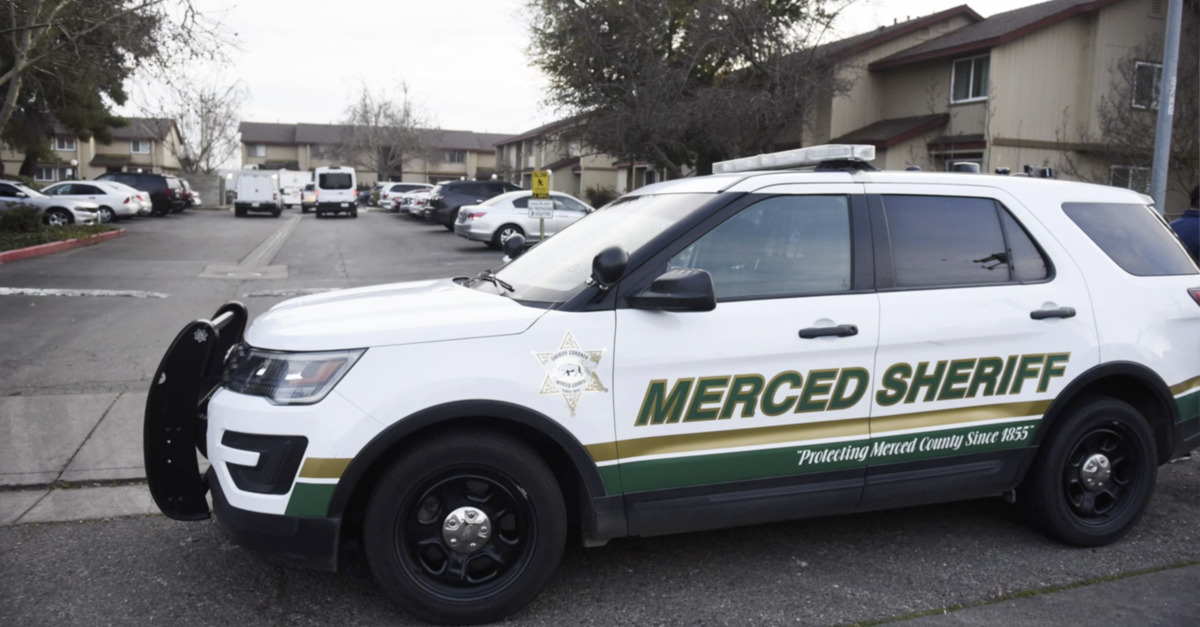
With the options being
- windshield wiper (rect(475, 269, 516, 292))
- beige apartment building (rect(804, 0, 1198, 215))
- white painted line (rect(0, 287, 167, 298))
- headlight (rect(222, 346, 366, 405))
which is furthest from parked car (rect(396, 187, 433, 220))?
headlight (rect(222, 346, 366, 405))

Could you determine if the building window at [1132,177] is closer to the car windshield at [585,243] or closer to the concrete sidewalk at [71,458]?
the car windshield at [585,243]

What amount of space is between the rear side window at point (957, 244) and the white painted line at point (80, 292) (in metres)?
11.3

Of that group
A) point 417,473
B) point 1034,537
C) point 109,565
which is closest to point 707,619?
point 417,473

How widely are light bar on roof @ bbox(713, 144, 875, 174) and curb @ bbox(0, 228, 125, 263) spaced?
52.7ft

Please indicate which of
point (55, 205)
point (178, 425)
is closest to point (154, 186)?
point (55, 205)

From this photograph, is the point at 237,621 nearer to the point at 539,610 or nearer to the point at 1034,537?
the point at 539,610

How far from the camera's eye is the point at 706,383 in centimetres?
386

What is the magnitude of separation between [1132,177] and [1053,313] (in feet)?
75.4

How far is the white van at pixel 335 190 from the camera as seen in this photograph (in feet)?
134

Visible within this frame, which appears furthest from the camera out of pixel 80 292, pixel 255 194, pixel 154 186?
pixel 255 194

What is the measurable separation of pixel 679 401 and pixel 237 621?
1.94m

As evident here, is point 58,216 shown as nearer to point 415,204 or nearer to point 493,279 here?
point 415,204

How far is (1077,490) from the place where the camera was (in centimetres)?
466

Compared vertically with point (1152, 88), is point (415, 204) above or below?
below
